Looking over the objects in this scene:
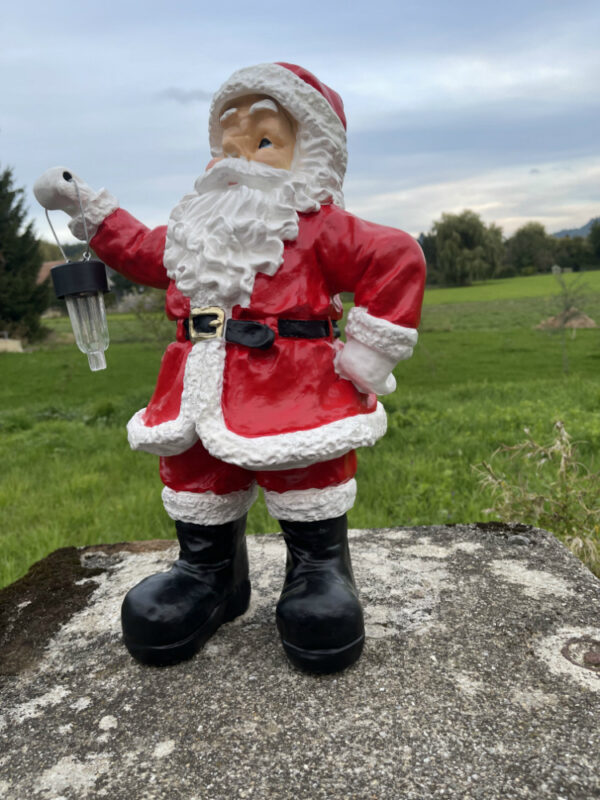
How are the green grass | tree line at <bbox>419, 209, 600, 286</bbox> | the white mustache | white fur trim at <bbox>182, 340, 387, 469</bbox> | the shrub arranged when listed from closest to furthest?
1. white fur trim at <bbox>182, 340, 387, 469</bbox>
2. the white mustache
3. the shrub
4. the green grass
5. tree line at <bbox>419, 209, 600, 286</bbox>

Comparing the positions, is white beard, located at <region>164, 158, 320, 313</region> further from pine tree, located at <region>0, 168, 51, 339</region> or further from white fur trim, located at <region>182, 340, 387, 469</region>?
pine tree, located at <region>0, 168, 51, 339</region>

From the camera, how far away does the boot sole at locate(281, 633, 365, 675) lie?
1.71 metres

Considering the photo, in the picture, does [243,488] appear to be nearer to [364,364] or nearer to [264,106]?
[364,364]

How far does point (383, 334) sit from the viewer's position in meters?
1.73

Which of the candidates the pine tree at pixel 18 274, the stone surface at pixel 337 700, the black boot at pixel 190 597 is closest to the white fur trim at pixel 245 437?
the black boot at pixel 190 597

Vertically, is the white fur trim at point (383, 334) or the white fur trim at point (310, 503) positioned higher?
the white fur trim at point (383, 334)

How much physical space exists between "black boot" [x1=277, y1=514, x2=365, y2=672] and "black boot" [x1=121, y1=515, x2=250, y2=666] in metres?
0.23

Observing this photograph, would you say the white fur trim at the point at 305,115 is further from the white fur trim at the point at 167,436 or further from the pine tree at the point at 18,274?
the pine tree at the point at 18,274

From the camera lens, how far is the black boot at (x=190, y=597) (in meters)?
1.81

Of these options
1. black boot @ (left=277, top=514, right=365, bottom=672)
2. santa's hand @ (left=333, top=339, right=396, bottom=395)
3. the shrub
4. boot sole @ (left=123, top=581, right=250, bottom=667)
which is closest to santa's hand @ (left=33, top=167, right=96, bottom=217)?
santa's hand @ (left=333, top=339, right=396, bottom=395)

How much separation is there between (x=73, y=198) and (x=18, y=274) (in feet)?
55.0

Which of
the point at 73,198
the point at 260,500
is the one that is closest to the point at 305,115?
the point at 73,198

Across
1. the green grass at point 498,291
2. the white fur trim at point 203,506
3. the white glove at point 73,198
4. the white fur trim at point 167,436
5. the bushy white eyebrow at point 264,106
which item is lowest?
the green grass at point 498,291

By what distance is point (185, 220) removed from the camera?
184 centimetres
